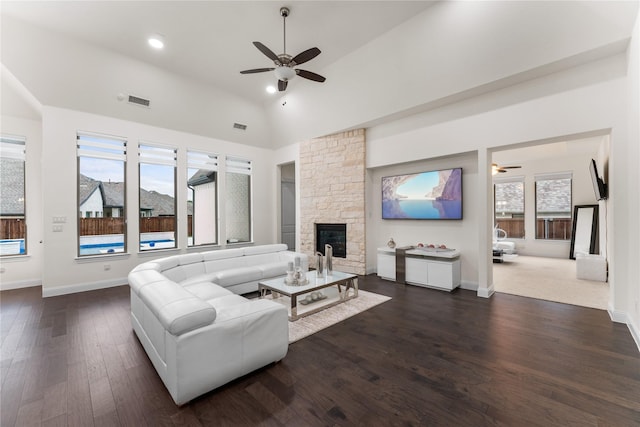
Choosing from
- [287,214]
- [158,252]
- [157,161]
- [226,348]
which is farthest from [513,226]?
[157,161]

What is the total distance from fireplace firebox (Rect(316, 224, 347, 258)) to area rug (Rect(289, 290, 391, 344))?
6.47 feet

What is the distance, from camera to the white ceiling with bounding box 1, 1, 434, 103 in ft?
11.6

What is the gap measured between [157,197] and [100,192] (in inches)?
38.9

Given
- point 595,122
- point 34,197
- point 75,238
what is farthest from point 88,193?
point 595,122

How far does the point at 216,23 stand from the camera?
389 centimetres

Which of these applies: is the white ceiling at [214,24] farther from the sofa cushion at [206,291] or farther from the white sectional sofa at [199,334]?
the sofa cushion at [206,291]

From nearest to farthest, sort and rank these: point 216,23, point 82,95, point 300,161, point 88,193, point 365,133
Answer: point 216,23 → point 82,95 → point 88,193 → point 365,133 → point 300,161

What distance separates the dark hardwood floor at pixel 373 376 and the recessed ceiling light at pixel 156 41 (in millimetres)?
4174

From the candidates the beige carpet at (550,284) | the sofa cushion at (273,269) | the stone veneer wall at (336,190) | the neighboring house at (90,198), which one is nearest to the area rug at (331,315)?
the sofa cushion at (273,269)

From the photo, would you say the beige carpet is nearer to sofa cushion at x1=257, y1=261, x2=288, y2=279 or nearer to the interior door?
sofa cushion at x1=257, y1=261, x2=288, y2=279

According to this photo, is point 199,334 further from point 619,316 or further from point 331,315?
point 619,316

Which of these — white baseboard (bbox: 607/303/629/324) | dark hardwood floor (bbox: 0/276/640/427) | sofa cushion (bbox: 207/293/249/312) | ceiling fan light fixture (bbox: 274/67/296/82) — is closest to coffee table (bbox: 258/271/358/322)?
dark hardwood floor (bbox: 0/276/640/427)

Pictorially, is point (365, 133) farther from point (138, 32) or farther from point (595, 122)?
point (138, 32)

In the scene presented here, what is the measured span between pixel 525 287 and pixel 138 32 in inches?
301
